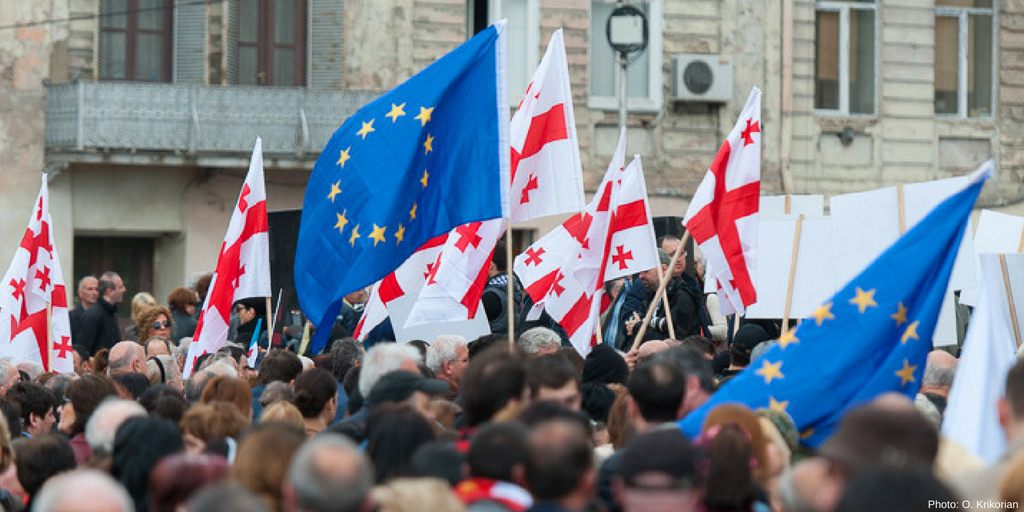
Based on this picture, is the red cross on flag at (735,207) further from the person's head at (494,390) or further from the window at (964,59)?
the window at (964,59)

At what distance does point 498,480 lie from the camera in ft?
19.2

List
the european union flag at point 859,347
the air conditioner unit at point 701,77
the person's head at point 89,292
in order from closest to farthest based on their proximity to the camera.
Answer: the european union flag at point 859,347, the person's head at point 89,292, the air conditioner unit at point 701,77

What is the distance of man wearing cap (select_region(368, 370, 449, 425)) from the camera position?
24.9ft

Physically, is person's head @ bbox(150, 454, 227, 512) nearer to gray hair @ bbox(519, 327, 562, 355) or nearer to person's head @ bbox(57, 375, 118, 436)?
person's head @ bbox(57, 375, 118, 436)

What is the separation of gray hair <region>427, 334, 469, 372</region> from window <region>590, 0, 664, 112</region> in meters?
14.3

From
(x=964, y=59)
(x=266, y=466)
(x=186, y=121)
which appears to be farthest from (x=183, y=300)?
(x=964, y=59)

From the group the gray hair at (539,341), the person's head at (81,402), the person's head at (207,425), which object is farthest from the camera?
the gray hair at (539,341)

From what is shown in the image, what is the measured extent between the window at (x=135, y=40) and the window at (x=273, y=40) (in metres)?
1.00

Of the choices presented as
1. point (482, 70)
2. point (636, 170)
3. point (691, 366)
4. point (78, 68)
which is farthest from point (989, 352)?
point (78, 68)

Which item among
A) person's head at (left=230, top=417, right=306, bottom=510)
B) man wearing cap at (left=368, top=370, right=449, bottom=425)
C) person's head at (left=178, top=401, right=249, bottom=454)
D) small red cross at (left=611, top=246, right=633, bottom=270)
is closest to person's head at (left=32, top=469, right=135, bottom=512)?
person's head at (left=230, top=417, right=306, bottom=510)

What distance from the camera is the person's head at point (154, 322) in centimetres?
1441

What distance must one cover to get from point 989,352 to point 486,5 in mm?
17427

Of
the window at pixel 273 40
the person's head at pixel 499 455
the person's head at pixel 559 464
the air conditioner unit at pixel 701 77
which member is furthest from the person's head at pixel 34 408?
the air conditioner unit at pixel 701 77

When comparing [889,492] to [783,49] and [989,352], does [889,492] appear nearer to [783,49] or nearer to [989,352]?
[989,352]
